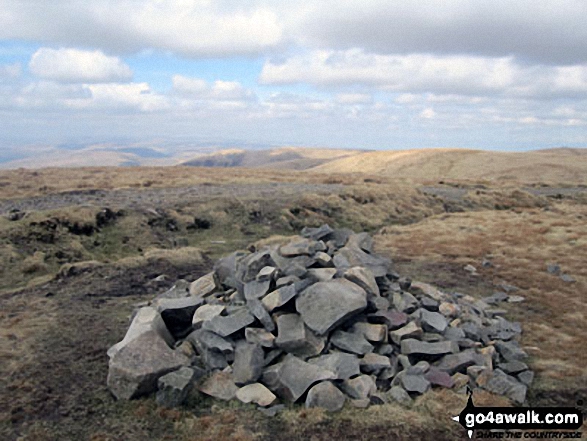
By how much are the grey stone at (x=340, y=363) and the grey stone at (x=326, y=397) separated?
0.36 m

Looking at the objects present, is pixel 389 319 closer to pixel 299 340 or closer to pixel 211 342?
pixel 299 340

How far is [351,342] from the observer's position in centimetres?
1112

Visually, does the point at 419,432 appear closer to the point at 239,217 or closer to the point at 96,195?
the point at 239,217

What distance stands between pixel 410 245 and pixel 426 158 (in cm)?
11819

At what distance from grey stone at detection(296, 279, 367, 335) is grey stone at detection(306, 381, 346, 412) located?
1504 mm

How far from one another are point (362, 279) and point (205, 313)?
4.52 meters

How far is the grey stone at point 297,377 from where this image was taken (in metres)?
9.88

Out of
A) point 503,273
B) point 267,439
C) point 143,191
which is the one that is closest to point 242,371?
point 267,439

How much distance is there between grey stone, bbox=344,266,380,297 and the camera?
12.6 metres

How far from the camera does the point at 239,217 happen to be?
31266 mm

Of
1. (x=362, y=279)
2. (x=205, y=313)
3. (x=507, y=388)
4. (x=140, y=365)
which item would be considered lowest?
(x=507, y=388)

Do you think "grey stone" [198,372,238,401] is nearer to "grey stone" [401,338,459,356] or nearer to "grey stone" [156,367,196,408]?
"grey stone" [156,367,196,408]

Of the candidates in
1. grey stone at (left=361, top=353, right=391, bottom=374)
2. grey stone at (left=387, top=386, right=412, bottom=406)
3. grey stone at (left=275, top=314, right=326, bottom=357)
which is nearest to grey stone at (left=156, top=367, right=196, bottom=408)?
grey stone at (left=275, top=314, right=326, bottom=357)

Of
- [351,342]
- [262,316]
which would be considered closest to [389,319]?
[351,342]
